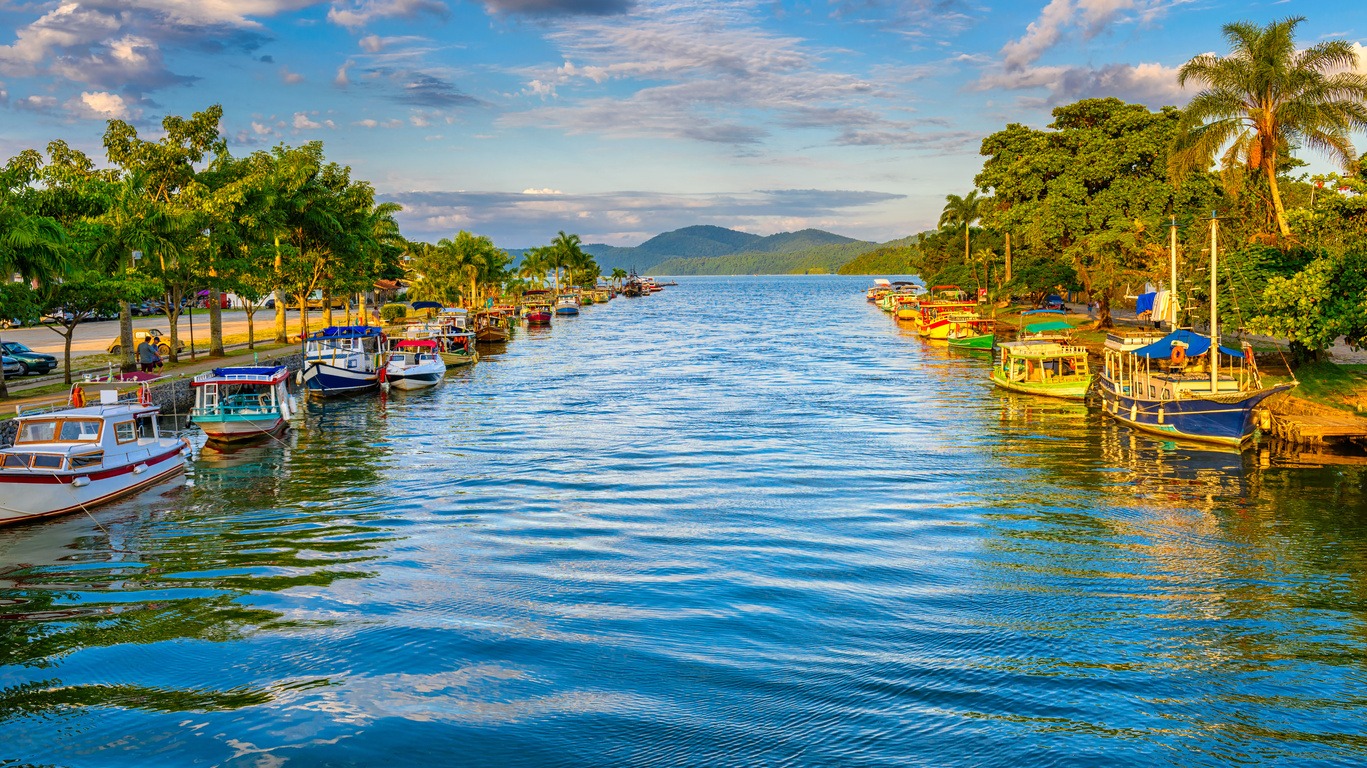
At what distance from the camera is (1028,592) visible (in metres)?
20.0

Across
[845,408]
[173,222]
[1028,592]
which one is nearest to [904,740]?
[1028,592]

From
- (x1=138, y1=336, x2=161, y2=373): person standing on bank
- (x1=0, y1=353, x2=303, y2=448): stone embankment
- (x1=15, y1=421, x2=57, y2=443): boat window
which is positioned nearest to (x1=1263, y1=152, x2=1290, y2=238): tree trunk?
(x1=15, y1=421, x2=57, y2=443): boat window

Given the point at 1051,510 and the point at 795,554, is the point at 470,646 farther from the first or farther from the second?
the point at 1051,510

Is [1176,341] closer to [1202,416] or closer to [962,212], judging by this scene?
[1202,416]

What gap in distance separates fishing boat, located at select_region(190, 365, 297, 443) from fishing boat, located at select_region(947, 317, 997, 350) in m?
54.9

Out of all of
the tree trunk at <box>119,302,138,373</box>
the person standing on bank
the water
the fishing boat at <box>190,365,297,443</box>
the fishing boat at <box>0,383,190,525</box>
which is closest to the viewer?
the water

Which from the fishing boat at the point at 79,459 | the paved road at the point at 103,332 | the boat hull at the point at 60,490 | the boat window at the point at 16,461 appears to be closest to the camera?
the boat hull at the point at 60,490

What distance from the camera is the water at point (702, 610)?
14102 mm

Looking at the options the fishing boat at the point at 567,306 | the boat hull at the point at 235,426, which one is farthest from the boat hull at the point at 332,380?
the fishing boat at the point at 567,306

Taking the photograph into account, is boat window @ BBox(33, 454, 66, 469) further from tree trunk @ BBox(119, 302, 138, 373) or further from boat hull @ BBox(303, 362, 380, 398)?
boat hull @ BBox(303, 362, 380, 398)

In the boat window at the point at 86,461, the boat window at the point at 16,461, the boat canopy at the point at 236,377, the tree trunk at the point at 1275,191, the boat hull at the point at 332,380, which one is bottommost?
the boat window at the point at 86,461

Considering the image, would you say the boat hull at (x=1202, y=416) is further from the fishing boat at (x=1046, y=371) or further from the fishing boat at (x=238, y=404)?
the fishing boat at (x=238, y=404)

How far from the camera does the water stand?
555 inches

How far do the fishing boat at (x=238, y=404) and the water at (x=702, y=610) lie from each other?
4.62 feet
